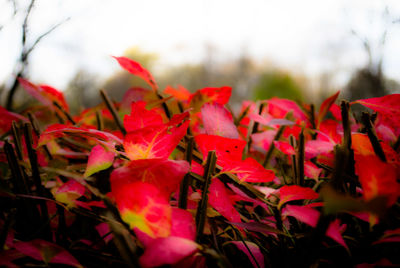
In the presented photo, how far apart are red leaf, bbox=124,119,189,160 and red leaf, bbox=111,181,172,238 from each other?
0.06m

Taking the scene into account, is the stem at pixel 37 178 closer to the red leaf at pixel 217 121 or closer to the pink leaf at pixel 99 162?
the pink leaf at pixel 99 162

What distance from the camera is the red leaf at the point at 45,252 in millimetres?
248

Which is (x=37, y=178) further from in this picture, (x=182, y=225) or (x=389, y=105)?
(x=389, y=105)

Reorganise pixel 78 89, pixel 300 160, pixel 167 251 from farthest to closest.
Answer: pixel 78 89, pixel 300 160, pixel 167 251

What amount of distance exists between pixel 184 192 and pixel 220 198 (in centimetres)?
4

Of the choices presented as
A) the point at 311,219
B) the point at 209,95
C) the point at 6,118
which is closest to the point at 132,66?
the point at 209,95

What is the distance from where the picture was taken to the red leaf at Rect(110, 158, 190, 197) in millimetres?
239

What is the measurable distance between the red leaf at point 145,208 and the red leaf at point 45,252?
0.28ft

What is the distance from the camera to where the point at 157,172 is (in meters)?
0.25

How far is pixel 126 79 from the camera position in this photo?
687 inches

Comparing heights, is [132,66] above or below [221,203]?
above

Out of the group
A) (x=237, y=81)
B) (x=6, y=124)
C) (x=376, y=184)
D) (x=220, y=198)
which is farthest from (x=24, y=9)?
(x=237, y=81)

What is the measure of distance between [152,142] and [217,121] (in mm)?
104

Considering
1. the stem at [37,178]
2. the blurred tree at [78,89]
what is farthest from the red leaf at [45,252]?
the blurred tree at [78,89]
